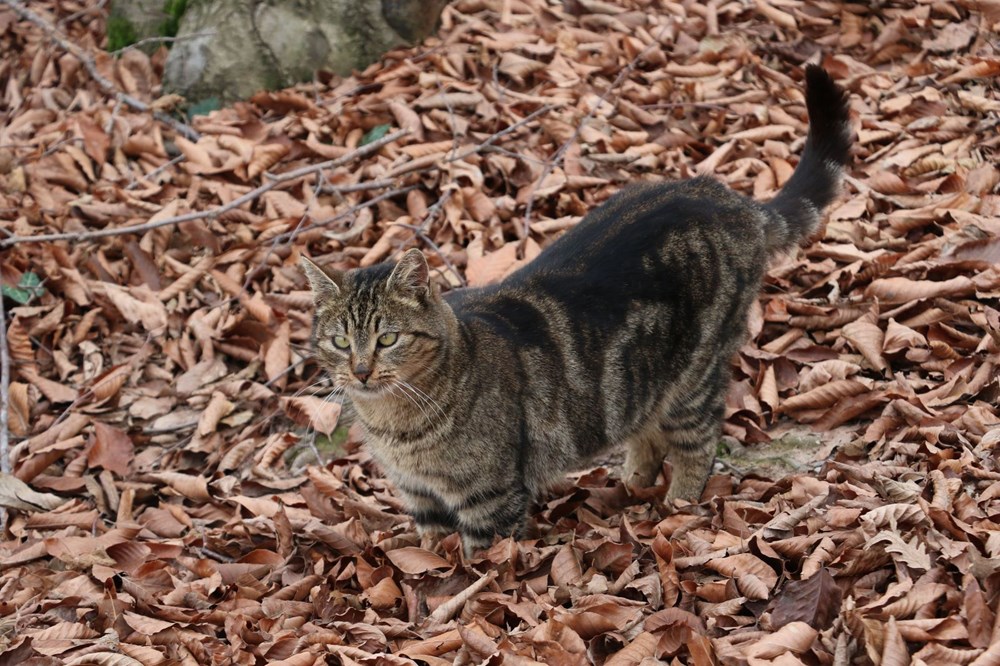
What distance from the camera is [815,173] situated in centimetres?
493

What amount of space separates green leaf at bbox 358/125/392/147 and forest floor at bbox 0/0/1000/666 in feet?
0.29

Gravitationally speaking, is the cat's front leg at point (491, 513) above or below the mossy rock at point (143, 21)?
below

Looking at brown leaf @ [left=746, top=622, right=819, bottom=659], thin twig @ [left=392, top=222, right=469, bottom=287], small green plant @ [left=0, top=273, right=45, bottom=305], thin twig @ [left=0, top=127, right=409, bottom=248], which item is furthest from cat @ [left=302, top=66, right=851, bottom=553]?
small green plant @ [left=0, top=273, right=45, bottom=305]

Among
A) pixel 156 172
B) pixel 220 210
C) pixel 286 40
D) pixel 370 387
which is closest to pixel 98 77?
pixel 156 172

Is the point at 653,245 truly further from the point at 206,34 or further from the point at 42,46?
the point at 42,46

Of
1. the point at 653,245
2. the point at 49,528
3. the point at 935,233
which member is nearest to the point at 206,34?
the point at 49,528

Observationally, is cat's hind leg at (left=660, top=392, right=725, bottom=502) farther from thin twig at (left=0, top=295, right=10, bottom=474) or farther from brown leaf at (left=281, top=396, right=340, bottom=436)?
thin twig at (left=0, top=295, right=10, bottom=474)

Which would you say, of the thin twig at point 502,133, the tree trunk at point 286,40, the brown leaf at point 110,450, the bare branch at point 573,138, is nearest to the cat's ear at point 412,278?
the bare branch at point 573,138

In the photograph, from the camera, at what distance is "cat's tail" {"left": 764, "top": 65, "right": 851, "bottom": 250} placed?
15.8ft

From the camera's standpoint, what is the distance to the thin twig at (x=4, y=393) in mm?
5344

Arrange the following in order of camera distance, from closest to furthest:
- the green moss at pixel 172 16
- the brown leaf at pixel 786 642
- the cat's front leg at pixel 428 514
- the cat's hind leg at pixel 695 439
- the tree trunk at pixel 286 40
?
the brown leaf at pixel 786 642, the cat's front leg at pixel 428 514, the cat's hind leg at pixel 695 439, the tree trunk at pixel 286 40, the green moss at pixel 172 16

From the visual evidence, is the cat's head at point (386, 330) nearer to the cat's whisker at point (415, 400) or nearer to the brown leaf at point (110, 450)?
the cat's whisker at point (415, 400)

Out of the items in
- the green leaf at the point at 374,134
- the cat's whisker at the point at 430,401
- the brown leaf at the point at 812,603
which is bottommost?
the brown leaf at the point at 812,603

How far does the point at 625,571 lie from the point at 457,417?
0.87 meters
